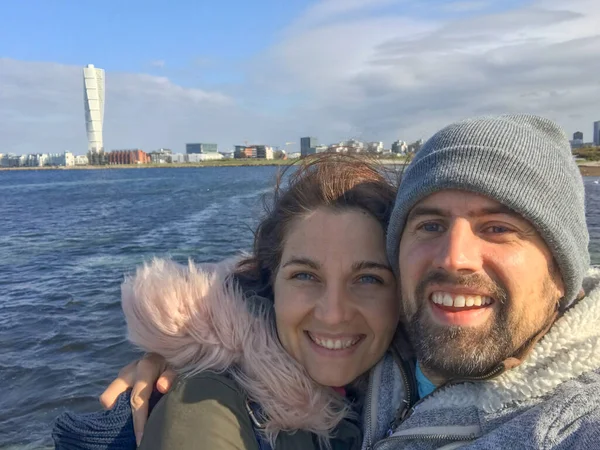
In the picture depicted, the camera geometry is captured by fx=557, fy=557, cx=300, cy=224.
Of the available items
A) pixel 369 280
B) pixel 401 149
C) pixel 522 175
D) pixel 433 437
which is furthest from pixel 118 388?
pixel 401 149

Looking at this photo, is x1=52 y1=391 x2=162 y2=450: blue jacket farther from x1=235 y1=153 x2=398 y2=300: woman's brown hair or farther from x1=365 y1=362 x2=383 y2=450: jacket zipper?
x1=365 y1=362 x2=383 y2=450: jacket zipper

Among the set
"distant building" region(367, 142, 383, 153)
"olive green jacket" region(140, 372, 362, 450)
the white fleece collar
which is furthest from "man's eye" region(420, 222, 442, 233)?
"distant building" region(367, 142, 383, 153)

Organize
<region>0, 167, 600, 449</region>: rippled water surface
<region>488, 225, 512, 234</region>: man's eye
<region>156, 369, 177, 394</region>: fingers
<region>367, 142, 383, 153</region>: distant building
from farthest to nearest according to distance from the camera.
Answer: <region>0, 167, 600, 449</region>: rippled water surface → <region>367, 142, 383, 153</region>: distant building → <region>156, 369, 177, 394</region>: fingers → <region>488, 225, 512, 234</region>: man's eye

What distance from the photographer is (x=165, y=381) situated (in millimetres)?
2527

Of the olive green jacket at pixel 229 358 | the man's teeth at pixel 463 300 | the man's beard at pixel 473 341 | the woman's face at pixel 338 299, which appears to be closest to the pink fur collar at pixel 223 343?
the olive green jacket at pixel 229 358

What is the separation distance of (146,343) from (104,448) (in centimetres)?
49

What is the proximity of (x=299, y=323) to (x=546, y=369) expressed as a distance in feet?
3.69

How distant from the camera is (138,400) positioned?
253 cm

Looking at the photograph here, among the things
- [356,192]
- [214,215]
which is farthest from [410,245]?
[214,215]

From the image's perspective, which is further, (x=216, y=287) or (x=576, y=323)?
(x=216, y=287)

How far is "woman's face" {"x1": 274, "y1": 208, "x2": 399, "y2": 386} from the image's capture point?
262 cm

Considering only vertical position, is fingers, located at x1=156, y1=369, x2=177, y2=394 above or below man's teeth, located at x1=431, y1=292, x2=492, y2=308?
below

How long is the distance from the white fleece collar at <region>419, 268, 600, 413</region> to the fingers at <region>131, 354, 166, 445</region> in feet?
3.99

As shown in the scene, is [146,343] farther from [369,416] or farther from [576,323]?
[576,323]
